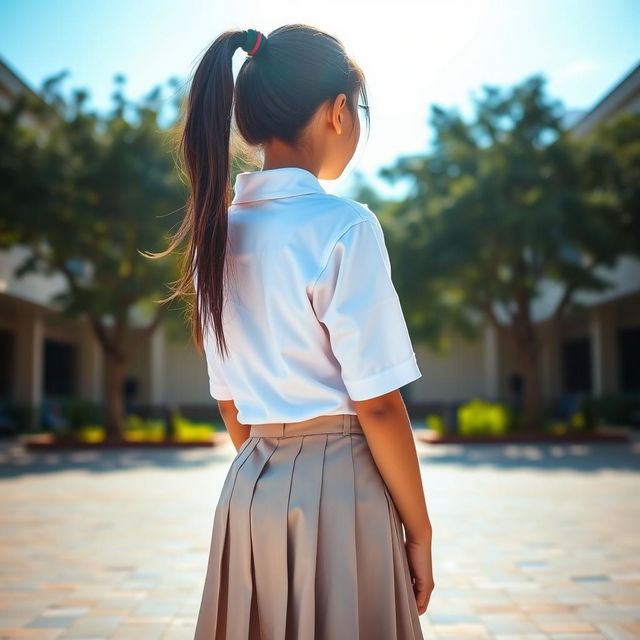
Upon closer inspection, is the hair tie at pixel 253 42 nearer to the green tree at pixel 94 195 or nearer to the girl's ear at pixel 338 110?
the girl's ear at pixel 338 110

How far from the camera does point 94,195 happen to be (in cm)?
1625

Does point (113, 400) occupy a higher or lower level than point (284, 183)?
lower

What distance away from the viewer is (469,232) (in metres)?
16.9

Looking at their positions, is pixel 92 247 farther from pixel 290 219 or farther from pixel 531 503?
pixel 290 219

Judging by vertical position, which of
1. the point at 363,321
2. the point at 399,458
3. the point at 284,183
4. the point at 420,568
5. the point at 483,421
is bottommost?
the point at 483,421

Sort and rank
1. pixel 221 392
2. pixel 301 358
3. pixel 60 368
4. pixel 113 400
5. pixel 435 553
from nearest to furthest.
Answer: pixel 301 358, pixel 221 392, pixel 435 553, pixel 113 400, pixel 60 368

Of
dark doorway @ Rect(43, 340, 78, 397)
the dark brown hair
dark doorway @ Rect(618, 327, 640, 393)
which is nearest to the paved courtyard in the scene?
the dark brown hair

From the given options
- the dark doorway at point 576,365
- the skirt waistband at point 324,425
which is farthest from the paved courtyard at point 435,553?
the dark doorway at point 576,365

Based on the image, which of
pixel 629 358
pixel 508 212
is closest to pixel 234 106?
pixel 508 212

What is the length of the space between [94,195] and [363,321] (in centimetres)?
1573

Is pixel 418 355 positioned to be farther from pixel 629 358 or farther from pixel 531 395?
pixel 531 395

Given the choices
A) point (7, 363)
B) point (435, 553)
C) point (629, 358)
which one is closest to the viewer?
point (435, 553)

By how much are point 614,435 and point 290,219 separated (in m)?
16.2

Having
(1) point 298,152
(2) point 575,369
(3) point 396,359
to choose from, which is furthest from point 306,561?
(2) point 575,369
